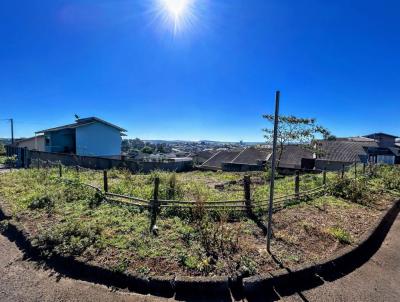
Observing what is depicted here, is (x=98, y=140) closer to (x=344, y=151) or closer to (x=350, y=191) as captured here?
(x=350, y=191)

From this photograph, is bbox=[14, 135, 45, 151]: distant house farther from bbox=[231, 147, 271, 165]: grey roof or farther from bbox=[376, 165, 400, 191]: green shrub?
bbox=[376, 165, 400, 191]: green shrub

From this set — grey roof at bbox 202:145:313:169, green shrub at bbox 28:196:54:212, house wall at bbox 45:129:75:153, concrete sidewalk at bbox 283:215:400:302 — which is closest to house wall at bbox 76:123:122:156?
house wall at bbox 45:129:75:153

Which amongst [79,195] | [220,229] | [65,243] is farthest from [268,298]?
[79,195]

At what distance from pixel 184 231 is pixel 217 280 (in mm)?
1593

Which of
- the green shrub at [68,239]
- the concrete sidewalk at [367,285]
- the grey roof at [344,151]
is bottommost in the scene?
the concrete sidewalk at [367,285]

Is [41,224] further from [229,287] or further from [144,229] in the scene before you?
[229,287]

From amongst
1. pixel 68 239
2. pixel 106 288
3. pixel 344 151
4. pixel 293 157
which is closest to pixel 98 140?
pixel 293 157

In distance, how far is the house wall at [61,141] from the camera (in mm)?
23141

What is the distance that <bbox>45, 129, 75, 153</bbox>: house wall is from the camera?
23141 mm

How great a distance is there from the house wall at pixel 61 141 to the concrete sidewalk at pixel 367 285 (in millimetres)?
24777

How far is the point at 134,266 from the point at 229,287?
1.45m

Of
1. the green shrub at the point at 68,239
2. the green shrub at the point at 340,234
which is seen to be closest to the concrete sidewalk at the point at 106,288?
the green shrub at the point at 68,239

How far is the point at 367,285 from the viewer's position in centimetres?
356

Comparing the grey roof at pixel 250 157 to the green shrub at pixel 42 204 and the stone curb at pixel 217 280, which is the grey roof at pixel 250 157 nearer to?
the green shrub at pixel 42 204
